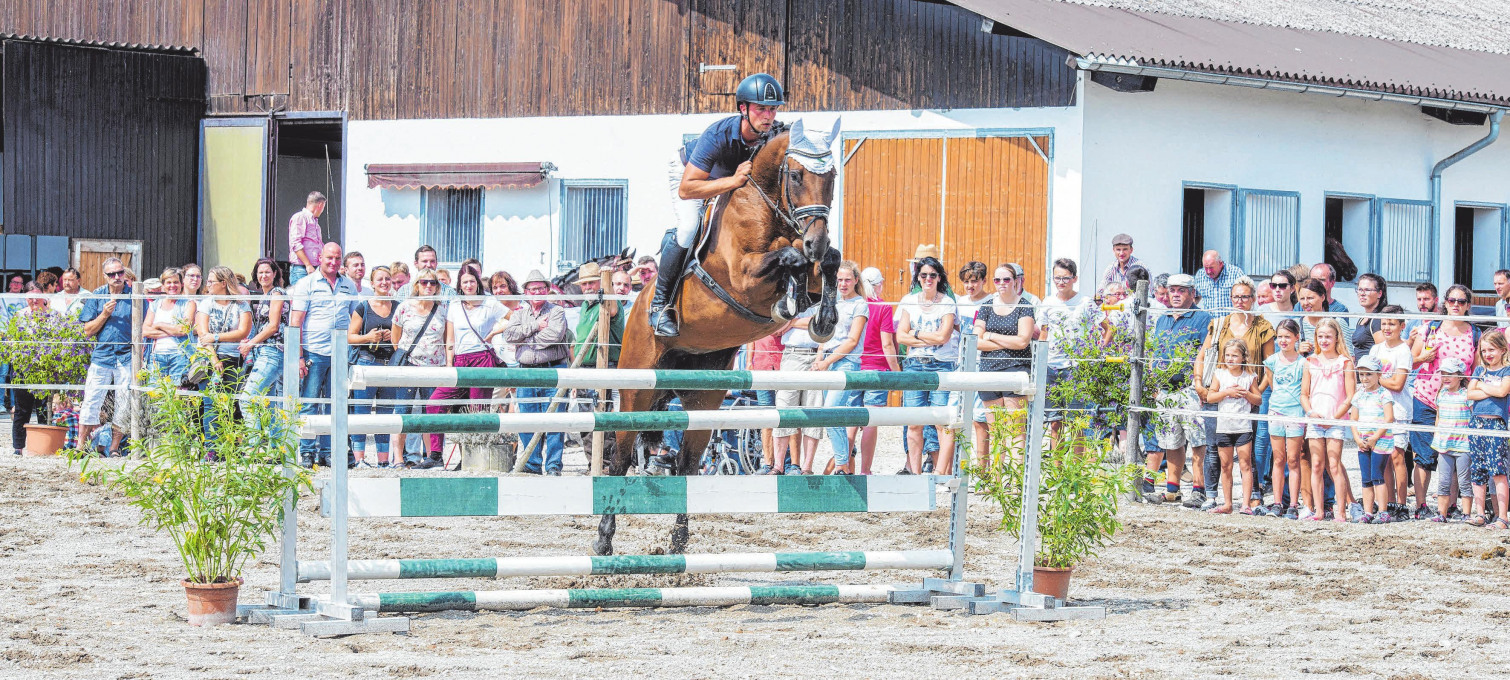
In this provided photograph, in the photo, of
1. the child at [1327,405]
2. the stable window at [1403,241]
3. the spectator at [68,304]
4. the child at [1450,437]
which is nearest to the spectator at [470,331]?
the spectator at [68,304]

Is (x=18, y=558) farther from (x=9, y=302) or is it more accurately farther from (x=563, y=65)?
(x=563, y=65)

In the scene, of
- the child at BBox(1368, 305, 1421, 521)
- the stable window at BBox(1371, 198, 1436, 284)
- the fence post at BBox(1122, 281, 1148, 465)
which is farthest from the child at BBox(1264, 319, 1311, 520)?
the stable window at BBox(1371, 198, 1436, 284)

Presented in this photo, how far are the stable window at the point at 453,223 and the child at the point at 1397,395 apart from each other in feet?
38.9

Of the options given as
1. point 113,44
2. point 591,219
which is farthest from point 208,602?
point 113,44

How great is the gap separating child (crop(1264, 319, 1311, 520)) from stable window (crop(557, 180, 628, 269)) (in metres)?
9.43

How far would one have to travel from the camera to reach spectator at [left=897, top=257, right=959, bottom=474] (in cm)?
1148

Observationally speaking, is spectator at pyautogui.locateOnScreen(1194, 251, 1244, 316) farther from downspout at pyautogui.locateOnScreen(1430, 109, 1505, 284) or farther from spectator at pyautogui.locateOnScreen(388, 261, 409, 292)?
downspout at pyautogui.locateOnScreen(1430, 109, 1505, 284)

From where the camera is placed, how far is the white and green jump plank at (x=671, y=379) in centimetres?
595

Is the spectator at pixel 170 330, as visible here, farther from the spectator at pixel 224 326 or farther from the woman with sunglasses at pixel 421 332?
the woman with sunglasses at pixel 421 332

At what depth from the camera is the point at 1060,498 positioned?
6809 mm

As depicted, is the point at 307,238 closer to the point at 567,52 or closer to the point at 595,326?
the point at 567,52

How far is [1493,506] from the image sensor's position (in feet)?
32.4

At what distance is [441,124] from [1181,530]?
12.5 m

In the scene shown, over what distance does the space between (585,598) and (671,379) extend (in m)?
0.84
